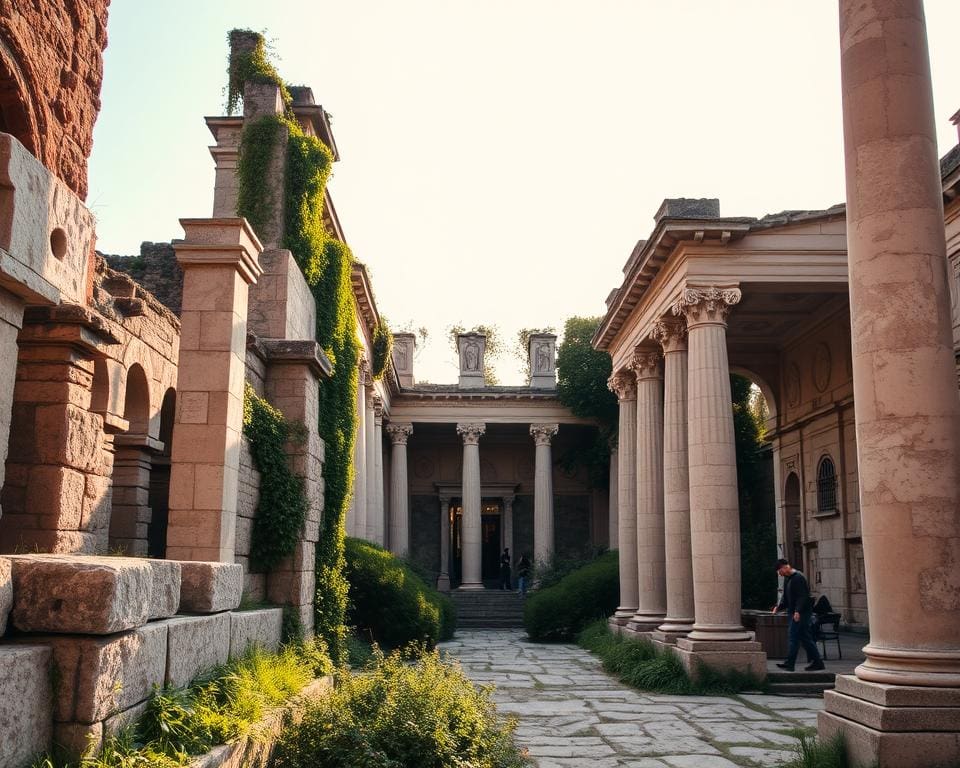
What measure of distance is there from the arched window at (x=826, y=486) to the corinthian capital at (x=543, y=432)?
38.1ft

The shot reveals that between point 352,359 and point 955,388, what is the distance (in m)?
9.61

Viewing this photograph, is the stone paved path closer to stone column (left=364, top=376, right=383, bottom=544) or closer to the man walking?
the man walking

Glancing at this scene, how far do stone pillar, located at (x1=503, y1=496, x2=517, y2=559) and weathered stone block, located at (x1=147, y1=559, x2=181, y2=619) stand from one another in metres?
31.6

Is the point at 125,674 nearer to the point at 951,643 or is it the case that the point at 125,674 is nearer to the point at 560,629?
the point at 951,643

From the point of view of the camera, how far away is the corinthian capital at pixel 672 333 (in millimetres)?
16627

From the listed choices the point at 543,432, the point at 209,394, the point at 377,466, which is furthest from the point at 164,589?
the point at 543,432

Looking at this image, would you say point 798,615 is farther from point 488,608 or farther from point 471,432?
point 471,432

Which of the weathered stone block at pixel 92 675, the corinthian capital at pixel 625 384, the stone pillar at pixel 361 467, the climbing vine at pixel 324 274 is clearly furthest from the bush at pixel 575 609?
the weathered stone block at pixel 92 675

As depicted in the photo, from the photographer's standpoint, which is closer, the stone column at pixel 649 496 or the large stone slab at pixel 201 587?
the large stone slab at pixel 201 587

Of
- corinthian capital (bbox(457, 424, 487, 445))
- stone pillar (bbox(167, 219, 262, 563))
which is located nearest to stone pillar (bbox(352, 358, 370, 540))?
corinthian capital (bbox(457, 424, 487, 445))

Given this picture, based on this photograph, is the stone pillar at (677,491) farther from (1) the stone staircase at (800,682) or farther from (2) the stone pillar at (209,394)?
(2) the stone pillar at (209,394)

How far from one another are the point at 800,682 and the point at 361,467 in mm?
13365

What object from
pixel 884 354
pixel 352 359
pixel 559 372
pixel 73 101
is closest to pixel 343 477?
pixel 352 359

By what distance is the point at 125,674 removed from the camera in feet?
14.9
